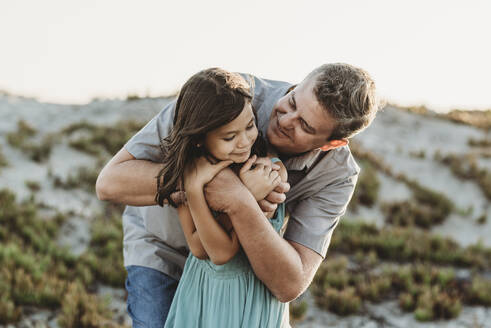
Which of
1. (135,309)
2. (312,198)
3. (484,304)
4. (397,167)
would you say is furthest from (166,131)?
(397,167)

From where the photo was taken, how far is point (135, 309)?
129 inches

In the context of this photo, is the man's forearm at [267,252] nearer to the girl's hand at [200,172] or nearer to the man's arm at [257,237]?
the man's arm at [257,237]

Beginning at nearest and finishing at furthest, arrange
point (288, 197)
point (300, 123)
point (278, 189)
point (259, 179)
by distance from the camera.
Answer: point (259, 179), point (278, 189), point (300, 123), point (288, 197)

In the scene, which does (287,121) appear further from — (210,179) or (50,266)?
(50,266)

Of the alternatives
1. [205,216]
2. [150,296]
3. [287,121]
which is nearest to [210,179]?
[205,216]

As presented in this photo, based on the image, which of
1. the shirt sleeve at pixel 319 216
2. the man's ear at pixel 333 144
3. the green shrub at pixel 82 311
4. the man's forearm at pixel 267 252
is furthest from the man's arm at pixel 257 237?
the green shrub at pixel 82 311

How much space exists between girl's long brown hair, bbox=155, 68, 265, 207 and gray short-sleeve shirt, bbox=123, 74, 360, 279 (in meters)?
0.39

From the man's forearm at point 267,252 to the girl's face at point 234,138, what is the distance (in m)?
0.25

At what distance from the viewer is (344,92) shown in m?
2.68

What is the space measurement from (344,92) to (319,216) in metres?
0.80

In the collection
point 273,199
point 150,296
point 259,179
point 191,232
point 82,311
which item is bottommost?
point 82,311

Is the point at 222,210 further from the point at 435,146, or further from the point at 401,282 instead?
the point at 435,146

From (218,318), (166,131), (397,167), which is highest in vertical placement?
(166,131)

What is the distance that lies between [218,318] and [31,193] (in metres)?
6.83
